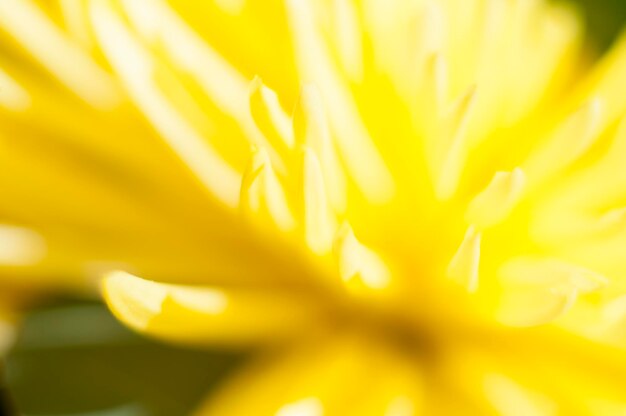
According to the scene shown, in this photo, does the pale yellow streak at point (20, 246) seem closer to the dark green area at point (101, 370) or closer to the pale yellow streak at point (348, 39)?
the dark green area at point (101, 370)

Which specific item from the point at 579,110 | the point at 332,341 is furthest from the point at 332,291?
the point at 579,110

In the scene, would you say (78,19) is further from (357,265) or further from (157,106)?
(357,265)

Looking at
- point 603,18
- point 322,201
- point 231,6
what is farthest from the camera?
point 603,18

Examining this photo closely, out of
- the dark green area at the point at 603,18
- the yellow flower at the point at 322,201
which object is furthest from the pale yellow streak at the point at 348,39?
the dark green area at the point at 603,18

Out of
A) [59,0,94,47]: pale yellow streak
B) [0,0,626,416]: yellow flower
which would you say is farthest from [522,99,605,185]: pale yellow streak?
[59,0,94,47]: pale yellow streak

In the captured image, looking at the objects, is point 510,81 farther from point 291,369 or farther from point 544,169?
point 291,369

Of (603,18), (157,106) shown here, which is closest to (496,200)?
(157,106)

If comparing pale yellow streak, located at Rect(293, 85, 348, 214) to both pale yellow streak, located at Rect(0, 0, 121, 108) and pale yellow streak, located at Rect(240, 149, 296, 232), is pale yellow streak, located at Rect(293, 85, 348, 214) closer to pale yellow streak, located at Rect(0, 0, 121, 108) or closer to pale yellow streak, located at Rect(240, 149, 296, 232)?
pale yellow streak, located at Rect(240, 149, 296, 232)
